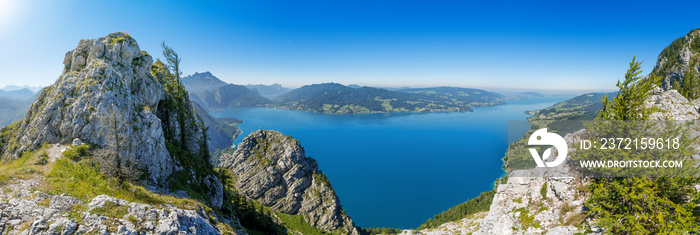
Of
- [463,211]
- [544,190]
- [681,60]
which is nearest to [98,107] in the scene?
[544,190]

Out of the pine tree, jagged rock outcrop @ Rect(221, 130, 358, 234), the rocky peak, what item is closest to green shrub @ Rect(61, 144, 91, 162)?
the pine tree

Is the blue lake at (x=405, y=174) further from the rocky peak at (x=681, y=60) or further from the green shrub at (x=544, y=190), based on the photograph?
the green shrub at (x=544, y=190)

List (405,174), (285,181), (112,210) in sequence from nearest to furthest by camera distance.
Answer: (112,210)
(285,181)
(405,174)

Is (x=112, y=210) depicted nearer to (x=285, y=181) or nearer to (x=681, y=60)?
(x=285, y=181)

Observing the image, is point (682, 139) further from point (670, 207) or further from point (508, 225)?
point (508, 225)

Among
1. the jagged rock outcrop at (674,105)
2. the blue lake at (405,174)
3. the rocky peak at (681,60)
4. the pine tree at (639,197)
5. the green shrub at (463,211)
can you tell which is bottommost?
the blue lake at (405,174)

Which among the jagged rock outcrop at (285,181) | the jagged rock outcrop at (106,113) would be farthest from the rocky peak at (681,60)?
the jagged rock outcrop at (106,113)

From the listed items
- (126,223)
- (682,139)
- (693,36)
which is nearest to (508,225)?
(682,139)
